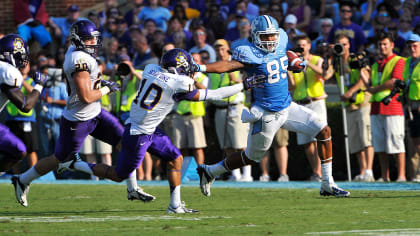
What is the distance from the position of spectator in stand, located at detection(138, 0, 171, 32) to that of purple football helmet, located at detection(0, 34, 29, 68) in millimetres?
8309

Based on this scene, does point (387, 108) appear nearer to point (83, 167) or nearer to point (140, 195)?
point (140, 195)

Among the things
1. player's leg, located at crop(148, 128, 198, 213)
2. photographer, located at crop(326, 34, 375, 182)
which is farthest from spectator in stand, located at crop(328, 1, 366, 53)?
player's leg, located at crop(148, 128, 198, 213)

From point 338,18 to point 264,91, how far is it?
22.0 feet

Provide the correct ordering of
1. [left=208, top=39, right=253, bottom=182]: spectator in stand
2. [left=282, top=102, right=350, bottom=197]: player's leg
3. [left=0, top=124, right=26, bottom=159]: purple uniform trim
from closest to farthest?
[left=0, top=124, right=26, bottom=159]: purple uniform trim < [left=282, top=102, right=350, bottom=197]: player's leg < [left=208, top=39, right=253, bottom=182]: spectator in stand

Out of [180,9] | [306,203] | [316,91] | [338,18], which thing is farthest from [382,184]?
[180,9]

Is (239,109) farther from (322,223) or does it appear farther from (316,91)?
(322,223)

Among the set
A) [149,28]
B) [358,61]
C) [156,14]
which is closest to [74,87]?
[358,61]

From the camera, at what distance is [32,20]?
730 inches

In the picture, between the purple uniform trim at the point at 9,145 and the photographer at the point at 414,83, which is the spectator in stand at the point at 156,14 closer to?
the photographer at the point at 414,83

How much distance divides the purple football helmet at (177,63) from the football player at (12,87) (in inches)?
55.3

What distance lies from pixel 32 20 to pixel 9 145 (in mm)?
10652

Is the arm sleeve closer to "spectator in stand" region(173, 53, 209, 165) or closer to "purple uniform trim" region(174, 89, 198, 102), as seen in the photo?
"purple uniform trim" region(174, 89, 198, 102)

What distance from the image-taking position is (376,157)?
1336cm

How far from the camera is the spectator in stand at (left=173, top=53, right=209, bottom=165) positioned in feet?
43.8
